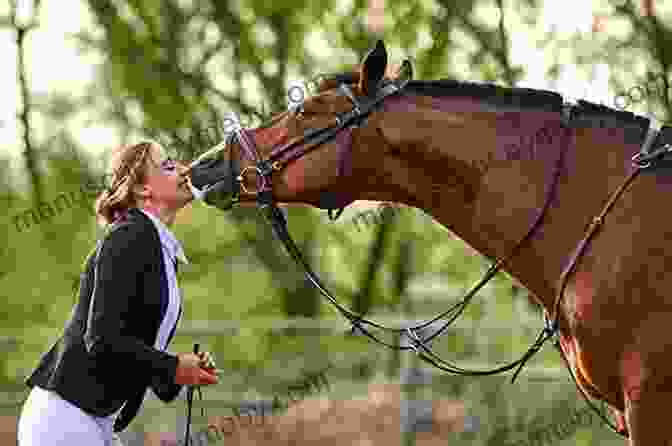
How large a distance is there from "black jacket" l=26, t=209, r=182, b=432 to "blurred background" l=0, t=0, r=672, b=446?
4.92 meters

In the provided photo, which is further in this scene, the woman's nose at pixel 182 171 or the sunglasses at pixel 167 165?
the woman's nose at pixel 182 171

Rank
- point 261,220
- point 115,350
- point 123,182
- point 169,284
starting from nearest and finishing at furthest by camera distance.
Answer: point 115,350 → point 169,284 → point 123,182 → point 261,220

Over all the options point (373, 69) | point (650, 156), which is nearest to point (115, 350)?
point (373, 69)

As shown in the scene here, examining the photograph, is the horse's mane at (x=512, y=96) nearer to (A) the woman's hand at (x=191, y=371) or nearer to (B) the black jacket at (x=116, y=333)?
(B) the black jacket at (x=116, y=333)

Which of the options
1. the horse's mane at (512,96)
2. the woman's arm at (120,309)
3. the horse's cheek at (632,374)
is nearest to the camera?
the woman's arm at (120,309)

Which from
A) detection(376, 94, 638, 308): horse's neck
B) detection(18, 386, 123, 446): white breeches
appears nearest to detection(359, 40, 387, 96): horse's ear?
detection(376, 94, 638, 308): horse's neck

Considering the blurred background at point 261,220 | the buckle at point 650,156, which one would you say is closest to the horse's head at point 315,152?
the buckle at point 650,156

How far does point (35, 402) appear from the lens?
13.6ft

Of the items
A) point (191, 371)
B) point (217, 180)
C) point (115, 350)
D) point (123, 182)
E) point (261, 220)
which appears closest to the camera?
point (115, 350)

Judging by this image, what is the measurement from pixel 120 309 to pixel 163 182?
1.94 feet

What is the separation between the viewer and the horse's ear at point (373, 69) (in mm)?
4508

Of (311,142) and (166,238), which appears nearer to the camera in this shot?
(166,238)

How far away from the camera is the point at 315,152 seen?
4.63 metres

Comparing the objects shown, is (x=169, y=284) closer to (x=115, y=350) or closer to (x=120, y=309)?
(x=120, y=309)
